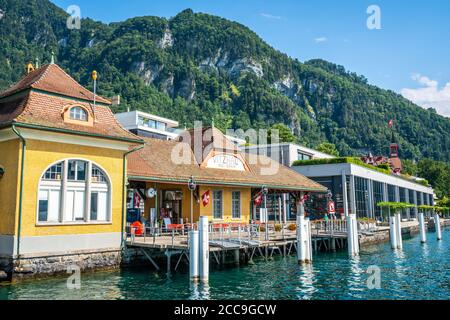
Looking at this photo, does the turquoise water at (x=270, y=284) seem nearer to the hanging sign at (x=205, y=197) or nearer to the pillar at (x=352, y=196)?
the hanging sign at (x=205, y=197)

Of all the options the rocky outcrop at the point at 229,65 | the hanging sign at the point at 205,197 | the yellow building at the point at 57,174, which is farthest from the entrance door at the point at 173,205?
the rocky outcrop at the point at 229,65

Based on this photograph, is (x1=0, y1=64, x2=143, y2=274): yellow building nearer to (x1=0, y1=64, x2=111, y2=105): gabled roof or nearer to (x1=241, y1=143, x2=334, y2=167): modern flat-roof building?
(x1=0, y1=64, x2=111, y2=105): gabled roof

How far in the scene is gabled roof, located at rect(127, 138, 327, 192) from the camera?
23984 mm

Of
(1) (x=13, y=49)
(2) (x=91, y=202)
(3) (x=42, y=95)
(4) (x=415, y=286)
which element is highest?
(1) (x=13, y=49)

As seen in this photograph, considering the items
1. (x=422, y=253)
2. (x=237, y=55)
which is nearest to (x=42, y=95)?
(x=422, y=253)

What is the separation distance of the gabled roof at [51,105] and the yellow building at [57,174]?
0.14 feet

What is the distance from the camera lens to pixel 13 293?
15.1 meters

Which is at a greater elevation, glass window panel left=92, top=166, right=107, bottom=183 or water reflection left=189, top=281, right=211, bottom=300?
glass window panel left=92, top=166, right=107, bottom=183

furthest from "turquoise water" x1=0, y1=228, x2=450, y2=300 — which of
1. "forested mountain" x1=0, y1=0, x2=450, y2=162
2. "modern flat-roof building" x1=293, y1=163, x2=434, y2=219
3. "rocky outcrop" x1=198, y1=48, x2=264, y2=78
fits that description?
"rocky outcrop" x1=198, y1=48, x2=264, y2=78

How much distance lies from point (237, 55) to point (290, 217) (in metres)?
162

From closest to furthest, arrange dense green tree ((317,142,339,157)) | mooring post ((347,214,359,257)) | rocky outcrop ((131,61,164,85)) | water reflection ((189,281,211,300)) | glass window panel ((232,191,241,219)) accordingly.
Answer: water reflection ((189,281,211,300)) < mooring post ((347,214,359,257)) < glass window panel ((232,191,241,219)) < dense green tree ((317,142,339,157)) < rocky outcrop ((131,61,164,85))

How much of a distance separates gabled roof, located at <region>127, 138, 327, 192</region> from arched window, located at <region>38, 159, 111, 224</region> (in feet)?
7.56

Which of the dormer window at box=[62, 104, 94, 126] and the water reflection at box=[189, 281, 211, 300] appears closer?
the water reflection at box=[189, 281, 211, 300]
